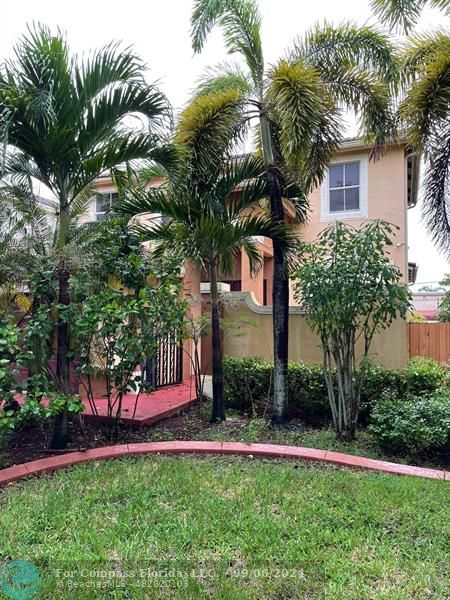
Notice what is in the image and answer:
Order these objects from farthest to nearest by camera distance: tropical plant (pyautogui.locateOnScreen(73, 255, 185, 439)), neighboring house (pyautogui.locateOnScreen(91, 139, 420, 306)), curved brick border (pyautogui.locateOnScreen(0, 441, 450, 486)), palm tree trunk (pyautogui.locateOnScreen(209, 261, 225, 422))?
neighboring house (pyautogui.locateOnScreen(91, 139, 420, 306)) → palm tree trunk (pyautogui.locateOnScreen(209, 261, 225, 422)) → tropical plant (pyautogui.locateOnScreen(73, 255, 185, 439)) → curved brick border (pyautogui.locateOnScreen(0, 441, 450, 486))

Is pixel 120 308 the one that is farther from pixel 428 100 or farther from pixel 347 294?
pixel 428 100

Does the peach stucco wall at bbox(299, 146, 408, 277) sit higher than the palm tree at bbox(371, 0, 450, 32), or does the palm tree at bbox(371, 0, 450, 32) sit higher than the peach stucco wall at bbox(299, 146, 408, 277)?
the palm tree at bbox(371, 0, 450, 32)

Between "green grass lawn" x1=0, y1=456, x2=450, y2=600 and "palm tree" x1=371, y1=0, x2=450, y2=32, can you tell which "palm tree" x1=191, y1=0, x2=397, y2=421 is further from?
"green grass lawn" x1=0, y1=456, x2=450, y2=600

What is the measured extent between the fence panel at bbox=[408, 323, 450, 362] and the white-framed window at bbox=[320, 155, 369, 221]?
6233 mm

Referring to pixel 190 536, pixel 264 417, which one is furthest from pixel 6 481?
pixel 264 417

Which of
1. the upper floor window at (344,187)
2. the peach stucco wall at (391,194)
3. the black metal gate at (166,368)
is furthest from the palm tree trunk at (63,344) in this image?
the upper floor window at (344,187)

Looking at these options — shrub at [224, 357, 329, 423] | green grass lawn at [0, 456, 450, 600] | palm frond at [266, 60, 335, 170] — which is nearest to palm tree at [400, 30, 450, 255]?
palm frond at [266, 60, 335, 170]

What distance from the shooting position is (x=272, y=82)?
19.6 feet

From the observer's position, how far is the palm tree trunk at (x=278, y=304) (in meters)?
6.53

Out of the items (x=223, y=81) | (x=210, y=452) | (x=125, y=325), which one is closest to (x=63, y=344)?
(x=125, y=325)

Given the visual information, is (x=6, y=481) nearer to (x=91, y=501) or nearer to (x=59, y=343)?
(x=91, y=501)

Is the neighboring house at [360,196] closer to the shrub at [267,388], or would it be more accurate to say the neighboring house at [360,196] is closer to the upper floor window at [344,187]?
the upper floor window at [344,187]

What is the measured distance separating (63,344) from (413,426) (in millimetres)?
4695

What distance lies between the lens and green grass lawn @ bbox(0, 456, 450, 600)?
8.64 ft
